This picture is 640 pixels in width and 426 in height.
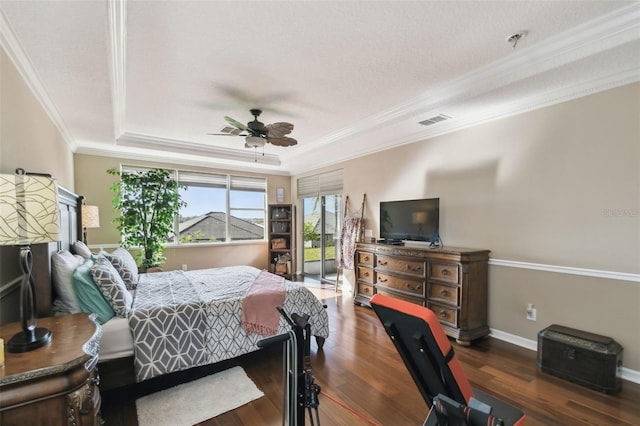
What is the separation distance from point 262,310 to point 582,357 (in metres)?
2.83

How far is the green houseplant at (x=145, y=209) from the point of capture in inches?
179

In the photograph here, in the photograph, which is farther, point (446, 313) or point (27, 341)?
point (446, 313)

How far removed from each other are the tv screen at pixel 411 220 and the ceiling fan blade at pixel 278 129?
6.47ft

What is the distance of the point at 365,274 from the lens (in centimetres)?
438

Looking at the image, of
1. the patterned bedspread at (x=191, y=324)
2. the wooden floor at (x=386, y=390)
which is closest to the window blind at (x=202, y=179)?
the patterned bedspread at (x=191, y=324)

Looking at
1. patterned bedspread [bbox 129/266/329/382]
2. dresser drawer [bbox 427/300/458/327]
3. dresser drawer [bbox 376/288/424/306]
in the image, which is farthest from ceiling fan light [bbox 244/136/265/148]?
dresser drawer [bbox 427/300/458/327]

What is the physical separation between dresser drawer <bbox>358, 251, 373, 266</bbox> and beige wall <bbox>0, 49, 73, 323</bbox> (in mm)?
3718

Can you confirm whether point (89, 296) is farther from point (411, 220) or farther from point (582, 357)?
point (582, 357)

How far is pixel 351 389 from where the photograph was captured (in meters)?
2.31

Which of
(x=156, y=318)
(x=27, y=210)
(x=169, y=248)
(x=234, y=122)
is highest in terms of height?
(x=234, y=122)

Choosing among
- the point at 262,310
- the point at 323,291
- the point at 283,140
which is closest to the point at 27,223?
the point at 262,310

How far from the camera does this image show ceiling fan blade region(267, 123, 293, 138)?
3.22 m

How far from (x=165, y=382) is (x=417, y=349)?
88.6 inches

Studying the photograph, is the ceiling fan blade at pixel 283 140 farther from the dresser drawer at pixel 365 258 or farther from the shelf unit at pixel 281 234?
the shelf unit at pixel 281 234
